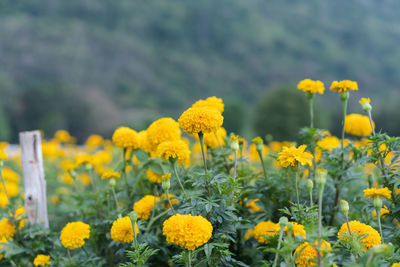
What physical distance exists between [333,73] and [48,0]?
67.2 feet

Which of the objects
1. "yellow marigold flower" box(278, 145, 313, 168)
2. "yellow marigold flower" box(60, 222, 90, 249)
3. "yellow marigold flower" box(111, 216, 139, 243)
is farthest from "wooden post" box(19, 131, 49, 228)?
"yellow marigold flower" box(278, 145, 313, 168)

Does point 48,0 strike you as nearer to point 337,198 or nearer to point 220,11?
point 220,11

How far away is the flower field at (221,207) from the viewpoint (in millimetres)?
1221

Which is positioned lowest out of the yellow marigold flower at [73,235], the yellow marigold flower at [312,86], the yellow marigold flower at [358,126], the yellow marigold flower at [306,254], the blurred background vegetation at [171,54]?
the yellow marigold flower at [306,254]

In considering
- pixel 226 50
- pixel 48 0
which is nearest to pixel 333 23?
pixel 226 50

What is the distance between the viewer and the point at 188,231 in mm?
1111

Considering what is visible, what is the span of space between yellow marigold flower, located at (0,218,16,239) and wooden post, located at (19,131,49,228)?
0.20m

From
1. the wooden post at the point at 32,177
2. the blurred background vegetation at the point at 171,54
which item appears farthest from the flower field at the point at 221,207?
the blurred background vegetation at the point at 171,54

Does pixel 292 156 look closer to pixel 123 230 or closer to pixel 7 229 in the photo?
pixel 123 230

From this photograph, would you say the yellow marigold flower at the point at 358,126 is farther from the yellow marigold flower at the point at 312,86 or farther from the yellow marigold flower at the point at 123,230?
the yellow marigold flower at the point at 123,230

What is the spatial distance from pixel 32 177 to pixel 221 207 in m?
1.28

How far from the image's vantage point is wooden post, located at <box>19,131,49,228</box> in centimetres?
205

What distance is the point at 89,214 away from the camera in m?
1.99

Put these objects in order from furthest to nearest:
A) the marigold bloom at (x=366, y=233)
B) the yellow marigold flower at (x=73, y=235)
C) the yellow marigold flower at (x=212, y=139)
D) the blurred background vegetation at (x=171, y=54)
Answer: the blurred background vegetation at (x=171, y=54) < the yellow marigold flower at (x=212, y=139) < the yellow marigold flower at (x=73, y=235) < the marigold bloom at (x=366, y=233)
